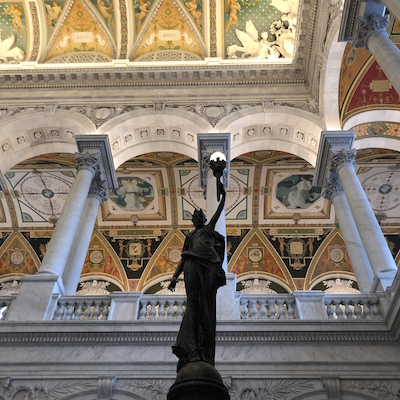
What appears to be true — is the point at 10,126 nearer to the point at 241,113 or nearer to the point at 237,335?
the point at 241,113

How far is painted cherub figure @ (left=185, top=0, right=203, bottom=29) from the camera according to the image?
40.1 feet

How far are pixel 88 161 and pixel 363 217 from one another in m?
5.37

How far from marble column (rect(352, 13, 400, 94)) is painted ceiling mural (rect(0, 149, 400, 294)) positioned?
22.1 ft

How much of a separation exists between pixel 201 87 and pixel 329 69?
308cm

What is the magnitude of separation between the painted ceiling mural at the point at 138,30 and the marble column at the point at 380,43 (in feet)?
16.8

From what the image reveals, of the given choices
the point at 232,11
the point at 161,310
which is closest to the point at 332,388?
the point at 161,310

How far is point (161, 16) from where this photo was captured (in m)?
12.5

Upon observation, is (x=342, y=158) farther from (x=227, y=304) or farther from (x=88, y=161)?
(x=88, y=161)

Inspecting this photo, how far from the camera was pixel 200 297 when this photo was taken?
3484mm

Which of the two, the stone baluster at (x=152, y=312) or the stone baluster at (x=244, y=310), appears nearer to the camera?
the stone baluster at (x=152, y=312)

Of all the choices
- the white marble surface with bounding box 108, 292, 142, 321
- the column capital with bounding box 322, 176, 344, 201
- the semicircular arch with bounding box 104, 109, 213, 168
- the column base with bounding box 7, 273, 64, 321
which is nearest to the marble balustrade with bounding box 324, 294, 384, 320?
the white marble surface with bounding box 108, 292, 142, 321

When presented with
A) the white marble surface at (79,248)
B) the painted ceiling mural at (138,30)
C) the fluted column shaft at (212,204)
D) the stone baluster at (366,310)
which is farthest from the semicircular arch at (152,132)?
the stone baluster at (366,310)

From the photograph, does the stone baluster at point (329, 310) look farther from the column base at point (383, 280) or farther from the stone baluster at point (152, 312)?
the stone baluster at point (152, 312)

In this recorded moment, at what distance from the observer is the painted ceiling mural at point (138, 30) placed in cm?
1199
